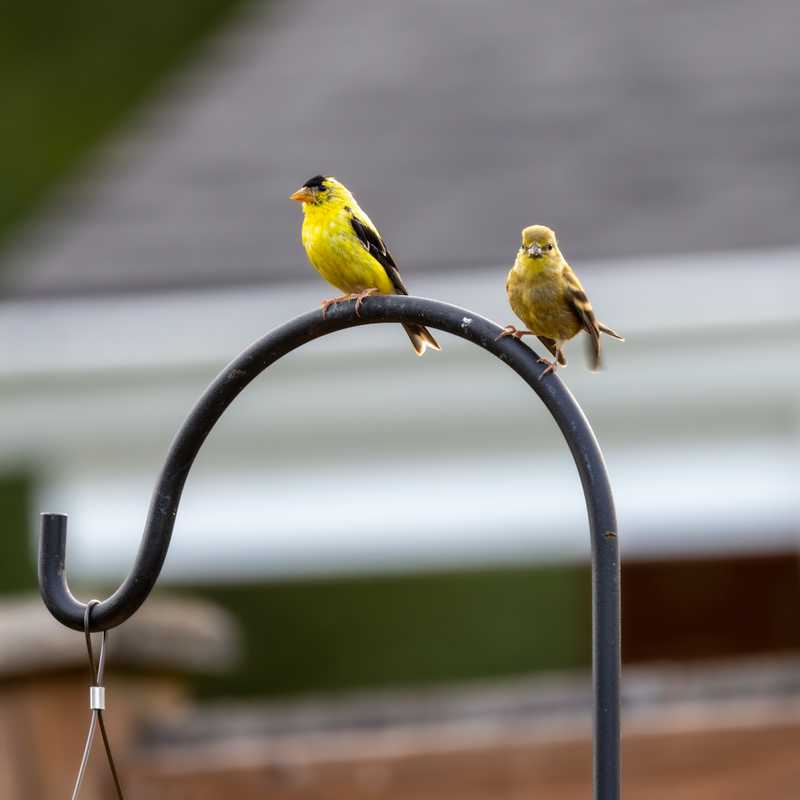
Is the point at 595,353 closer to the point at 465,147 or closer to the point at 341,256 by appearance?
the point at 341,256

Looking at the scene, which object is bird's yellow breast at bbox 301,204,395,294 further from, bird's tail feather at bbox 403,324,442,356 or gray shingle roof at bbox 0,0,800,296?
gray shingle roof at bbox 0,0,800,296

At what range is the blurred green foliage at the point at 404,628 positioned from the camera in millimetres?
7531

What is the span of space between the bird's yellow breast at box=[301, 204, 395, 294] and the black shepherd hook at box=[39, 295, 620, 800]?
768 mm

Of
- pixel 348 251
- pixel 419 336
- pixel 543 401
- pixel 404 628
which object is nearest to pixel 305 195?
pixel 348 251

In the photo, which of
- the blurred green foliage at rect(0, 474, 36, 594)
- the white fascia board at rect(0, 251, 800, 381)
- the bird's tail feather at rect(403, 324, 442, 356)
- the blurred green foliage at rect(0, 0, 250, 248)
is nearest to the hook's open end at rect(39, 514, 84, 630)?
the bird's tail feather at rect(403, 324, 442, 356)

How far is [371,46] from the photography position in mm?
10117

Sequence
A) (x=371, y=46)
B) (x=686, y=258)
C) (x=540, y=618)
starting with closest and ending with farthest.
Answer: (x=686, y=258)
(x=540, y=618)
(x=371, y=46)

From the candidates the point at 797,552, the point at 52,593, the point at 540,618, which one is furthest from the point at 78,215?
the point at 52,593

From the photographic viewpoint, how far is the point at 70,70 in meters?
15.0

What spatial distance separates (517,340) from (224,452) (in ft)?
16.2

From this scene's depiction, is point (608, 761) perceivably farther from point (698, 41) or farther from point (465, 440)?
point (698, 41)

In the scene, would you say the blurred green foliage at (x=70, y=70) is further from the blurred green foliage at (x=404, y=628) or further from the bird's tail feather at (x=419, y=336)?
the bird's tail feather at (x=419, y=336)

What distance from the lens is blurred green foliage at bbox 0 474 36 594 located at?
25.7ft

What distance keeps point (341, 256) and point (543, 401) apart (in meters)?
1.12
